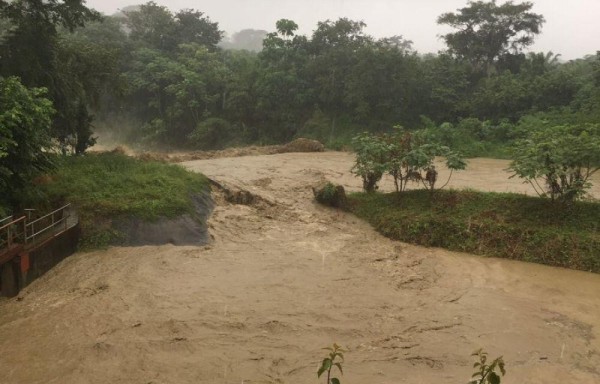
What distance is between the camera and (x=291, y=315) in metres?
9.61

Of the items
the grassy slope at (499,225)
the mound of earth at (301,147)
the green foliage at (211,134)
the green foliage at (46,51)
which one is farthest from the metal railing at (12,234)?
the green foliage at (211,134)

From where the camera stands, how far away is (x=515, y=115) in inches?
1182

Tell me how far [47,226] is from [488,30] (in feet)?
104

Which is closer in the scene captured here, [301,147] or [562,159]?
[562,159]

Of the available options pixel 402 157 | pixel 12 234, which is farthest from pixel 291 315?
pixel 402 157

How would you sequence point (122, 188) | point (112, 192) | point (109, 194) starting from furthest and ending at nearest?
point (122, 188), point (112, 192), point (109, 194)

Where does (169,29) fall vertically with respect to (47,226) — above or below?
above

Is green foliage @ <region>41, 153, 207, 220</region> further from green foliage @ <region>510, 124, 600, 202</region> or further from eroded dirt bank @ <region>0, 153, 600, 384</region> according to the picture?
green foliage @ <region>510, 124, 600, 202</region>

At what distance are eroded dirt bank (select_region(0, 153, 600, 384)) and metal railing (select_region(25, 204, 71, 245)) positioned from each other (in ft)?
2.95

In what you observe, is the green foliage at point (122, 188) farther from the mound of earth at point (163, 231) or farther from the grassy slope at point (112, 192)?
the mound of earth at point (163, 231)

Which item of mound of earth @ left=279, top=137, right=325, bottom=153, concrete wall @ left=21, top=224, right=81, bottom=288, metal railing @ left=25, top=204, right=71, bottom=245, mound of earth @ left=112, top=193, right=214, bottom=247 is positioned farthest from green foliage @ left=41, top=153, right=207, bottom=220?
mound of earth @ left=279, top=137, right=325, bottom=153

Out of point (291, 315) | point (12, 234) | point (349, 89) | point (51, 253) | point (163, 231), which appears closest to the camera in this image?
point (291, 315)

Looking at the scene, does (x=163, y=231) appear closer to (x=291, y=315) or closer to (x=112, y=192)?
(x=112, y=192)

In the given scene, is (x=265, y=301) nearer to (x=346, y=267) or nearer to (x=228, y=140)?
(x=346, y=267)
